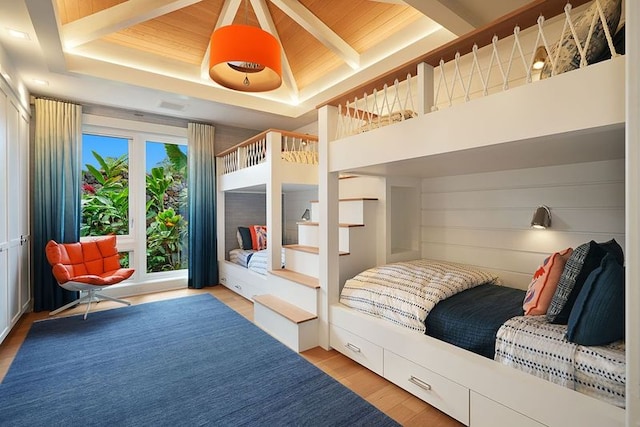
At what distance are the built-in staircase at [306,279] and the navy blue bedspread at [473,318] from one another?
1.02 meters

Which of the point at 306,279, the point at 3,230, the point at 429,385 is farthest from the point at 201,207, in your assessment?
the point at 429,385

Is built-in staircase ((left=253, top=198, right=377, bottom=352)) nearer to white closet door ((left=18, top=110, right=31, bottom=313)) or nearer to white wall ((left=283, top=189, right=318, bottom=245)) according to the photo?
white wall ((left=283, top=189, right=318, bottom=245))

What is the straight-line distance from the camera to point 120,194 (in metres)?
4.37

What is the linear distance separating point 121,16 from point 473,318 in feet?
12.4

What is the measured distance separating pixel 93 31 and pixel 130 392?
310 centimetres

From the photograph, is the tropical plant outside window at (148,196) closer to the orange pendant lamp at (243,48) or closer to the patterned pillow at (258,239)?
the patterned pillow at (258,239)

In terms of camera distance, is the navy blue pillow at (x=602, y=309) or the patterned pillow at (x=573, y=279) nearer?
the navy blue pillow at (x=602, y=309)

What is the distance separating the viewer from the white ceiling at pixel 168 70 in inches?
88.9

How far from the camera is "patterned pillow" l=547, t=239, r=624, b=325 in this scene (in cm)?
150

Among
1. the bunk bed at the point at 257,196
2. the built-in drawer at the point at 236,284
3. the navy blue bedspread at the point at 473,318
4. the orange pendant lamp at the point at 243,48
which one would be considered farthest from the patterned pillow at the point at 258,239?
the navy blue bedspread at the point at 473,318

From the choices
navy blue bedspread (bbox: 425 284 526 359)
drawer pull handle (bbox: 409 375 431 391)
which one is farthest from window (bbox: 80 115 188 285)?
navy blue bedspread (bbox: 425 284 526 359)

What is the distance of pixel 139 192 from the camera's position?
446 centimetres

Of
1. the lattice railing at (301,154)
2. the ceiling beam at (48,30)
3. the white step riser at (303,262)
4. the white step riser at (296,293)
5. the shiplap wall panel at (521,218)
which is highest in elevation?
the ceiling beam at (48,30)

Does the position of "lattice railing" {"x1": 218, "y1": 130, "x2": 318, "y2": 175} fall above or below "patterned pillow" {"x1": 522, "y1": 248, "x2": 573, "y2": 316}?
above
